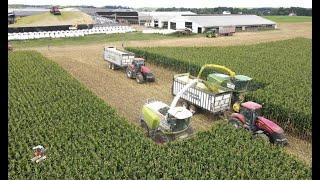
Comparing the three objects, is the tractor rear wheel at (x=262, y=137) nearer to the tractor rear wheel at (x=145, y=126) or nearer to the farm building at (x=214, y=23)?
the tractor rear wheel at (x=145, y=126)

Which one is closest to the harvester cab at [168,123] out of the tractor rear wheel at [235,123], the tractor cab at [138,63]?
the tractor rear wheel at [235,123]

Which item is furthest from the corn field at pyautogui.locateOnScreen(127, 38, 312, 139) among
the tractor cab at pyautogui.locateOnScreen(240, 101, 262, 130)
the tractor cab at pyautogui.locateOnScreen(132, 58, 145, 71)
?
the tractor cab at pyautogui.locateOnScreen(132, 58, 145, 71)

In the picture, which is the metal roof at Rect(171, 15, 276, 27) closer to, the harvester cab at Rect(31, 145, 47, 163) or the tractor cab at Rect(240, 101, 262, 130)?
the tractor cab at Rect(240, 101, 262, 130)

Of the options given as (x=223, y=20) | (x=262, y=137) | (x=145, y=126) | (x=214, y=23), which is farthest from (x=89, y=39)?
(x=262, y=137)

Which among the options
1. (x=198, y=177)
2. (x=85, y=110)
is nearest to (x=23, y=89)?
(x=85, y=110)
